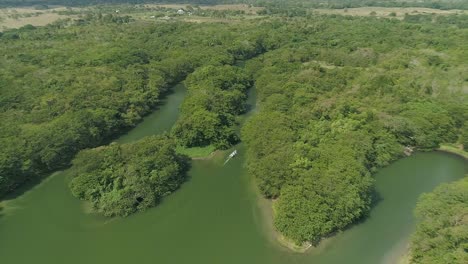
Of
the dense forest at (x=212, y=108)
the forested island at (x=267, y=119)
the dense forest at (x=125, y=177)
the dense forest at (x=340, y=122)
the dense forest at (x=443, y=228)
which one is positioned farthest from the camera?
the dense forest at (x=212, y=108)

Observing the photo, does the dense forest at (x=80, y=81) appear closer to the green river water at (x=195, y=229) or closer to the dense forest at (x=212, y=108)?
the green river water at (x=195, y=229)

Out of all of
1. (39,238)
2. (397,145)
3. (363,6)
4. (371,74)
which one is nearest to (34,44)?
(39,238)

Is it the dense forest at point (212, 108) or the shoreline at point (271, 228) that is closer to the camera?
the shoreline at point (271, 228)

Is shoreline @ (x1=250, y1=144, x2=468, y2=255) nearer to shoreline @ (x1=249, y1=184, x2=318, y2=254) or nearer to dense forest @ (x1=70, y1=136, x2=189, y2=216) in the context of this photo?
shoreline @ (x1=249, y1=184, x2=318, y2=254)

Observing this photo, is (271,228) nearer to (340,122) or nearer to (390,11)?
(340,122)

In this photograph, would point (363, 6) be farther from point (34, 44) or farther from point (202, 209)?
point (202, 209)

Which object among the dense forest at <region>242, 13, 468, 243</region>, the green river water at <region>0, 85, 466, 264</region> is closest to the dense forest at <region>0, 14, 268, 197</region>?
the green river water at <region>0, 85, 466, 264</region>

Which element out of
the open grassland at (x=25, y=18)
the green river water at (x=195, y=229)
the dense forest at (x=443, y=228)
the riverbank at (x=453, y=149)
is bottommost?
the green river water at (x=195, y=229)

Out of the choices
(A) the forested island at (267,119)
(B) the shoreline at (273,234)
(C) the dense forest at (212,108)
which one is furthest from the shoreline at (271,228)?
(C) the dense forest at (212,108)
